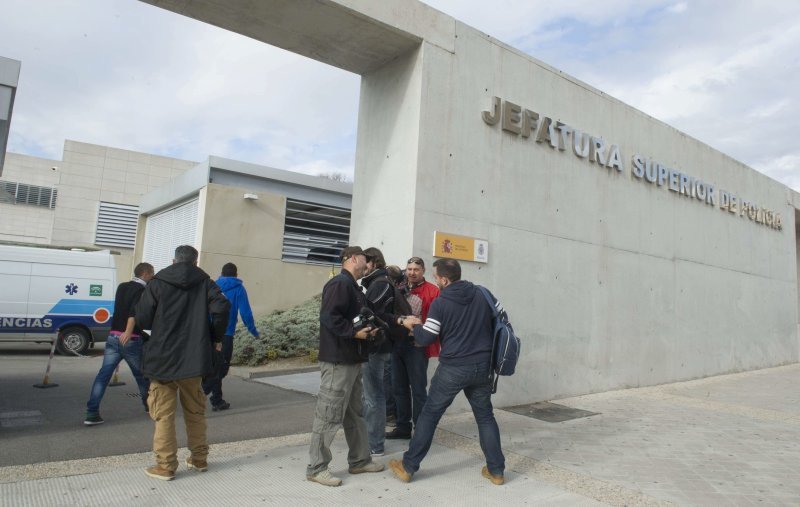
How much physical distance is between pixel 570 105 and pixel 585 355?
12.8 feet

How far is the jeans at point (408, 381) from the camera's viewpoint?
18.0ft

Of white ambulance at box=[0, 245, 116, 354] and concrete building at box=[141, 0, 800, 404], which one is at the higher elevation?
concrete building at box=[141, 0, 800, 404]

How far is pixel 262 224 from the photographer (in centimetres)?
1455

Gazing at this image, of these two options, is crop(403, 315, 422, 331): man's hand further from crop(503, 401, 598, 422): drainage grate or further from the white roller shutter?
the white roller shutter

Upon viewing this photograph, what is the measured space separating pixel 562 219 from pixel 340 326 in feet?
17.1

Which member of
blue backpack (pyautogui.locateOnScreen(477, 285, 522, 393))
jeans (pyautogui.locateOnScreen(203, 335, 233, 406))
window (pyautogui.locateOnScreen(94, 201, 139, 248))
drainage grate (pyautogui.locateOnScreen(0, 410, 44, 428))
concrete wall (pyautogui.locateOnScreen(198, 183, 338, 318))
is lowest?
drainage grate (pyautogui.locateOnScreen(0, 410, 44, 428))

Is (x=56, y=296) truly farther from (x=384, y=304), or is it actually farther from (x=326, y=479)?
(x=326, y=479)

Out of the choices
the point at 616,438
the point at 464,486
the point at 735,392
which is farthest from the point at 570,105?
the point at 464,486

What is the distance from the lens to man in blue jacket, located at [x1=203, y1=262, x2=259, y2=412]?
6.67 m

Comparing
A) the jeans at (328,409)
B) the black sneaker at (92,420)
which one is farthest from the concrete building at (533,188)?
the black sneaker at (92,420)

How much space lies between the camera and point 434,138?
6898 mm

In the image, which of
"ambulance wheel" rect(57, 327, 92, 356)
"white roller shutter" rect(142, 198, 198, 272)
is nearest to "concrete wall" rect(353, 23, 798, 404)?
"ambulance wheel" rect(57, 327, 92, 356)

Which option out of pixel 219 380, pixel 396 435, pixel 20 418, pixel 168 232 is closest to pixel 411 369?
pixel 396 435

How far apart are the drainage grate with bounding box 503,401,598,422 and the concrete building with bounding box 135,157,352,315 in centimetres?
872
